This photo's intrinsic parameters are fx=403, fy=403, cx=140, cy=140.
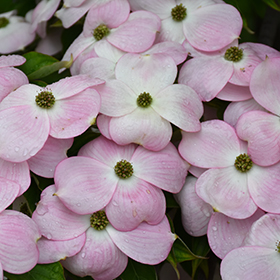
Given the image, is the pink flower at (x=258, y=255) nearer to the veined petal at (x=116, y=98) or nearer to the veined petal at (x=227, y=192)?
the veined petal at (x=227, y=192)

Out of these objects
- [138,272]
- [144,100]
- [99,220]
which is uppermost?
[144,100]

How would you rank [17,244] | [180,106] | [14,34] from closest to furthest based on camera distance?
1. [17,244]
2. [180,106]
3. [14,34]

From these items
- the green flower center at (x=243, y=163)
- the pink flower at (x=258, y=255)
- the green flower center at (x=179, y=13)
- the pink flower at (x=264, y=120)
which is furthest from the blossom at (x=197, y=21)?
the pink flower at (x=258, y=255)

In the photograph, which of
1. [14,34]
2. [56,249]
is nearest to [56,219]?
[56,249]

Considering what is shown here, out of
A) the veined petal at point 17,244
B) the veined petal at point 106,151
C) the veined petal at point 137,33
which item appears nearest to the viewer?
the veined petal at point 17,244

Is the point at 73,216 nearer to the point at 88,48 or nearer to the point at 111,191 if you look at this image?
the point at 111,191

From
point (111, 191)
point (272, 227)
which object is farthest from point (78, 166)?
point (272, 227)

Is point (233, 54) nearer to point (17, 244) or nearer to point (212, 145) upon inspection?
point (212, 145)
